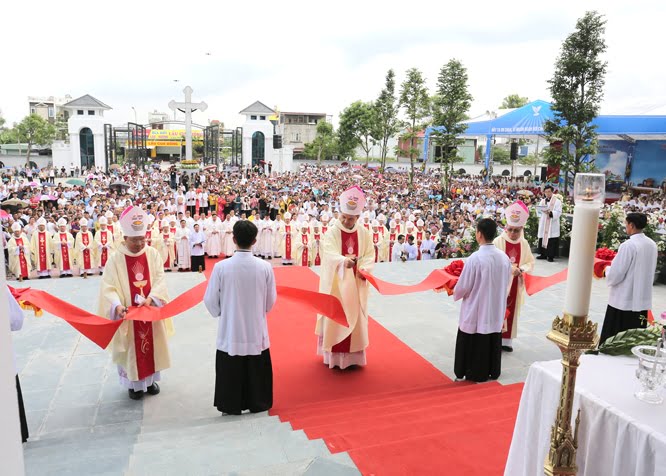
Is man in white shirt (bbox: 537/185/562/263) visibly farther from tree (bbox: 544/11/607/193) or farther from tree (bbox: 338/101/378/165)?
tree (bbox: 338/101/378/165)

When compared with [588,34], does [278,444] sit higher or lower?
lower

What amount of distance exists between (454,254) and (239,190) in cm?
1409

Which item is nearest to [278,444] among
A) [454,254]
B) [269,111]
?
[454,254]

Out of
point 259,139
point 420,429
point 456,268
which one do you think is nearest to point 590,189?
point 420,429

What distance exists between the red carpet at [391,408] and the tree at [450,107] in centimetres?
2161

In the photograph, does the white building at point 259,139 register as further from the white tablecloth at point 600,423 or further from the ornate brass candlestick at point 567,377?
the ornate brass candlestick at point 567,377

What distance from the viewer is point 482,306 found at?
5.21 meters

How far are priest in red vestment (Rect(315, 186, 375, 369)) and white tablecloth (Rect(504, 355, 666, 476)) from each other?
307 cm

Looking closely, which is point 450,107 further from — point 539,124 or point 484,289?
point 484,289

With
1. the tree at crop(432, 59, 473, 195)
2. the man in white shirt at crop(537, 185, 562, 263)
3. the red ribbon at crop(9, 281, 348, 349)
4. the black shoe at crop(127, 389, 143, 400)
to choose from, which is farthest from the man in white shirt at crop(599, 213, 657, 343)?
the tree at crop(432, 59, 473, 195)

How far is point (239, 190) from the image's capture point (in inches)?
950

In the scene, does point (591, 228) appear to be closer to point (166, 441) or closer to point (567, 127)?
point (166, 441)

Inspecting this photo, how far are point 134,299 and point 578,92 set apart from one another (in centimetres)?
2063

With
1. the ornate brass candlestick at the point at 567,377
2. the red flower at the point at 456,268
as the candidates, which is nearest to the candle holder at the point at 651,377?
the ornate brass candlestick at the point at 567,377
